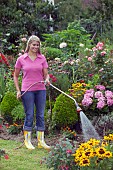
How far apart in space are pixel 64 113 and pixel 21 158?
1.69 meters

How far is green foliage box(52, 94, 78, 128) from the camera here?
8.18 metres

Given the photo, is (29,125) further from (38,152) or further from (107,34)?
(107,34)

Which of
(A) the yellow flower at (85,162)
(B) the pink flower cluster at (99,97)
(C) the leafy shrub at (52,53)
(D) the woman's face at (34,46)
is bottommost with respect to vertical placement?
(B) the pink flower cluster at (99,97)

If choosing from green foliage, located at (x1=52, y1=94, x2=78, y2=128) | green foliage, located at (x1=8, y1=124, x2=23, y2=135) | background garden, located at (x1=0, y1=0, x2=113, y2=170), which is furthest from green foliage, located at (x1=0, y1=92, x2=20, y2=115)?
green foliage, located at (x1=52, y1=94, x2=78, y2=128)

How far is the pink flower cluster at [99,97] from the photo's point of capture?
8.10m

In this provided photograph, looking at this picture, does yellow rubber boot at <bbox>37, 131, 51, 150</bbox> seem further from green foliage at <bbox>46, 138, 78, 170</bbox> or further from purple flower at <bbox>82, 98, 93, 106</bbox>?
green foliage at <bbox>46, 138, 78, 170</bbox>

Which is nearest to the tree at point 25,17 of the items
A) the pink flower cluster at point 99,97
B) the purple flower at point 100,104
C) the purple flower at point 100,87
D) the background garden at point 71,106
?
the background garden at point 71,106

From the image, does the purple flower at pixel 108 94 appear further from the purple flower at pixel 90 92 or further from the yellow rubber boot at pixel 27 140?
the yellow rubber boot at pixel 27 140

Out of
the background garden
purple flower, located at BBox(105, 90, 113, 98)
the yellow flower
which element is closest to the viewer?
the yellow flower

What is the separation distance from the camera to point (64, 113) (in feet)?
26.9

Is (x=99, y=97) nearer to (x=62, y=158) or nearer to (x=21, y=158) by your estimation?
Result: (x=21, y=158)

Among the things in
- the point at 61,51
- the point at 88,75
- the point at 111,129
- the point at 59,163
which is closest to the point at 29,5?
the point at 61,51

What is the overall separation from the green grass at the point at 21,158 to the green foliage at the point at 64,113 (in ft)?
2.79

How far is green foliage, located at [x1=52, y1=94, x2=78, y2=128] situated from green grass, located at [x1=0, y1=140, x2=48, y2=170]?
0.85m
